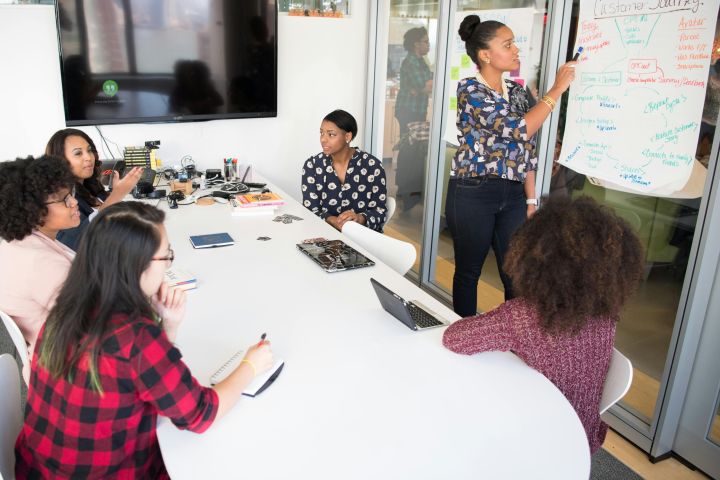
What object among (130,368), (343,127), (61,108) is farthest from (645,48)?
(61,108)

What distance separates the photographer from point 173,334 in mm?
1552

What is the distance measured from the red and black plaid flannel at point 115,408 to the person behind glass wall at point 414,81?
9.94ft

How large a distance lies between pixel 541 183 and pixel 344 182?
41.2 inches

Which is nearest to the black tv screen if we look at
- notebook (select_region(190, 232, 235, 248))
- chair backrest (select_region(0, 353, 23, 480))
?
notebook (select_region(190, 232, 235, 248))

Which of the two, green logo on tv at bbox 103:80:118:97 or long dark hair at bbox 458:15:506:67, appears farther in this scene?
green logo on tv at bbox 103:80:118:97

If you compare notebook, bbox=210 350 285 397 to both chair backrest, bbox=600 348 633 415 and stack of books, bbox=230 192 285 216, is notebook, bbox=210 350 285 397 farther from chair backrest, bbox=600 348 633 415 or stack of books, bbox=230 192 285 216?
stack of books, bbox=230 192 285 216

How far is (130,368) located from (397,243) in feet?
4.70

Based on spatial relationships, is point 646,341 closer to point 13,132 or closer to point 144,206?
point 144,206

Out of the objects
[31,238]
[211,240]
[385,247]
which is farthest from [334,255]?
[31,238]

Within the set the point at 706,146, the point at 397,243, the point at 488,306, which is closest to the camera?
the point at 706,146

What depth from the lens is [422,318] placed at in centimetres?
184

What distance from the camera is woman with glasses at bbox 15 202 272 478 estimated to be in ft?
3.87

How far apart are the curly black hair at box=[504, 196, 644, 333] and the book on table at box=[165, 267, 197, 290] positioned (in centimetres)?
117

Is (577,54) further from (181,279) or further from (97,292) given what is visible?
(97,292)
